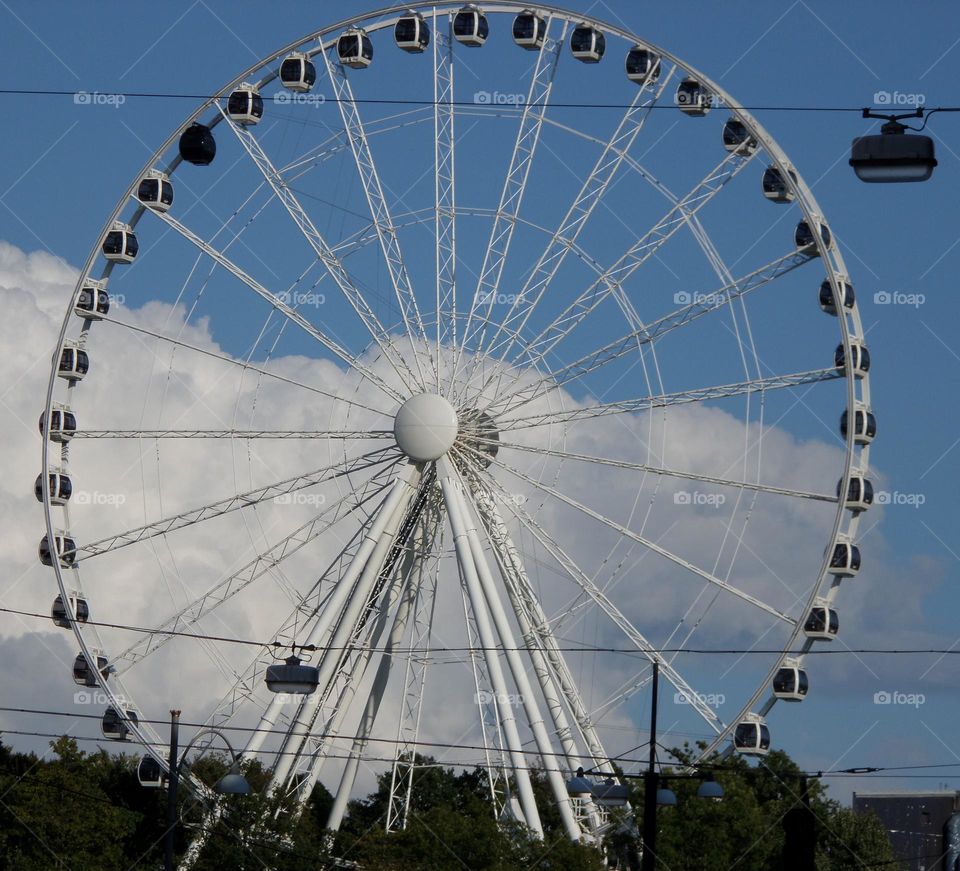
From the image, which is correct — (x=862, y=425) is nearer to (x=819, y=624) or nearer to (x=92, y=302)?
(x=819, y=624)

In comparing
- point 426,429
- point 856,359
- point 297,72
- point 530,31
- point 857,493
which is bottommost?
point 857,493

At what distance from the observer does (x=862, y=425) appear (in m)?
51.6

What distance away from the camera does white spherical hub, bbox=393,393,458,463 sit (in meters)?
52.7

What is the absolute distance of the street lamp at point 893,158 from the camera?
2695 centimetres

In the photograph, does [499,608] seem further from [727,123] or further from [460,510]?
[727,123]

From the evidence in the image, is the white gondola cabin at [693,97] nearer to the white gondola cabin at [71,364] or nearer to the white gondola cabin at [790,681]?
the white gondola cabin at [790,681]

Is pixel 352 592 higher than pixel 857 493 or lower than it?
lower

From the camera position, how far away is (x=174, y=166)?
57094 millimetres

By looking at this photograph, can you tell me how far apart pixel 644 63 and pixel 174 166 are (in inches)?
481

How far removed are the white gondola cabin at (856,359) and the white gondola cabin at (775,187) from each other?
3.80 meters

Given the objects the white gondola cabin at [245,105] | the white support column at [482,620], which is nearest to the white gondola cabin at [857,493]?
the white support column at [482,620]

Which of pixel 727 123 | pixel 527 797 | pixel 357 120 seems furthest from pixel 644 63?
pixel 527 797

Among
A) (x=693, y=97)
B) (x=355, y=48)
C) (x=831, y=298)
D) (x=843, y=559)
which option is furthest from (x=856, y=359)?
(x=355, y=48)

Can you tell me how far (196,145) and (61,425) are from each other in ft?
28.8
